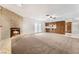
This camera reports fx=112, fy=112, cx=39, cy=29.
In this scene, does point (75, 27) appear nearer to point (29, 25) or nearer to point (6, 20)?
point (29, 25)

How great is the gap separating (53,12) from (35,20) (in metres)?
0.28

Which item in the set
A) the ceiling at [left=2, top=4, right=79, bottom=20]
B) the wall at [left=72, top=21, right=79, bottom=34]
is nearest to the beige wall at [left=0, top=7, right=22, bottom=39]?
the ceiling at [left=2, top=4, right=79, bottom=20]

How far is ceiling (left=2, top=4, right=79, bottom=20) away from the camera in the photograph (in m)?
1.53

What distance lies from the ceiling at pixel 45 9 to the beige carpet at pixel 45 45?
1.02 feet

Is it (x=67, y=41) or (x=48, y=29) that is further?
(x=48, y=29)

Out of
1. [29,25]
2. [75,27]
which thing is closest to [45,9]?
[29,25]

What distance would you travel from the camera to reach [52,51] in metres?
1.55

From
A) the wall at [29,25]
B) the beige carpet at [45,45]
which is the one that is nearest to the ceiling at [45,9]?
the wall at [29,25]

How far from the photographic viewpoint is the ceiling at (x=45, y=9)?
153cm

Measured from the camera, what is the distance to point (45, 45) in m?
1.56

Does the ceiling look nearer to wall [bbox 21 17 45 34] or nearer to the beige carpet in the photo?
wall [bbox 21 17 45 34]
